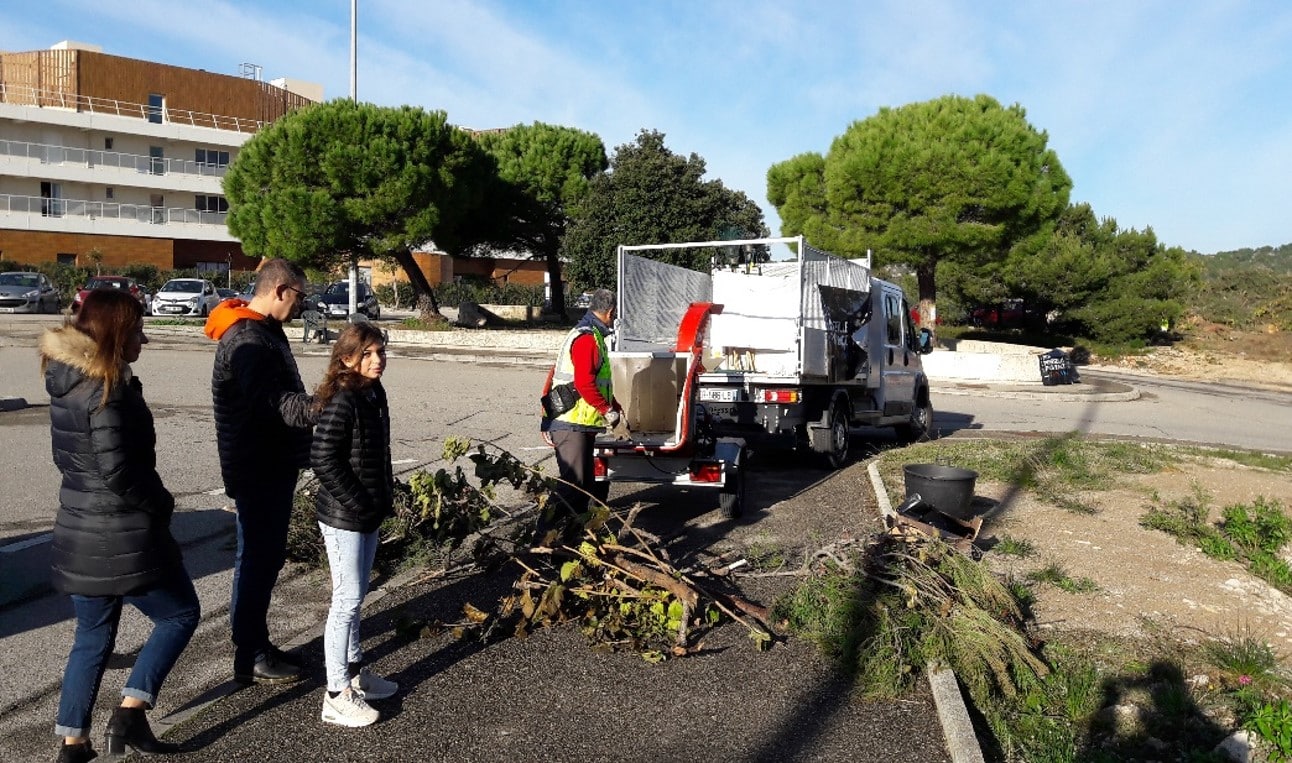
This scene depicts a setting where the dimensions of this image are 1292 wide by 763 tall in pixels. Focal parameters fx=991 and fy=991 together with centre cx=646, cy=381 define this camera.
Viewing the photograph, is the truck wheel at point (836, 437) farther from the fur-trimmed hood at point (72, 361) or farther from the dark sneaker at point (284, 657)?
the fur-trimmed hood at point (72, 361)

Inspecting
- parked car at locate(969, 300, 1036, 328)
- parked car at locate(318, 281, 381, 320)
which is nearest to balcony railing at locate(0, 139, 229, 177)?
parked car at locate(318, 281, 381, 320)

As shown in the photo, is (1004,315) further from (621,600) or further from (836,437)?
(621,600)

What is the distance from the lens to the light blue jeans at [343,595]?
13.1 ft

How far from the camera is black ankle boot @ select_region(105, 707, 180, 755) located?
3.67m

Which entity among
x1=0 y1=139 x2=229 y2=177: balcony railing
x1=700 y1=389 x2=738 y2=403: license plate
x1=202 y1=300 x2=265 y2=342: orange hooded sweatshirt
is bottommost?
x1=700 y1=389 x2=738 y2=403: license plate

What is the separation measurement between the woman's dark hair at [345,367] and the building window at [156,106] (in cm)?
5810

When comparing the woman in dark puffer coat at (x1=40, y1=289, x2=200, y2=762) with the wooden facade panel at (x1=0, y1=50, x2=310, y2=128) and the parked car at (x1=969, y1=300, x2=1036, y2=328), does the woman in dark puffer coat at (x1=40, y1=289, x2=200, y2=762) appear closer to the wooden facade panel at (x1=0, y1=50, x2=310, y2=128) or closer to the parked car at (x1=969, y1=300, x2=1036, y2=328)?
the parked car at (x1=969, y1=300, x2=1036, y2=328)

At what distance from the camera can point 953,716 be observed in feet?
13.7

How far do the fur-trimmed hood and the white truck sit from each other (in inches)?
185

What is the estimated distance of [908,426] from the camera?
44.6ft

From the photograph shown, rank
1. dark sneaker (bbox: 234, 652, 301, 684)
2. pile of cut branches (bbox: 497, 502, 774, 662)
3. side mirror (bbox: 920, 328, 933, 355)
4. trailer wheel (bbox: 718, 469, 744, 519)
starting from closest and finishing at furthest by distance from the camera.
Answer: dark sneaker (bbox: 234, 652, 301, 684) < pile of cut branches (bbox: 497, 502, 774, 662) < trailer wheel (bbox: 718, 469, 744, 519) < side mirror (bbox: 920, 328, 933, 355)

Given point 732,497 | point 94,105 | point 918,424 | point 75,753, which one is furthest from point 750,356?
point 94,105

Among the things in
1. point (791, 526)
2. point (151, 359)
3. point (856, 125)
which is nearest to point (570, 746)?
point (791, 526)

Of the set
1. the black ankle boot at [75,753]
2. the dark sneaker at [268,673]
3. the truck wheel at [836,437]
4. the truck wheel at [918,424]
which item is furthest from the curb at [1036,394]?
the black ankle boot at [75,753]
